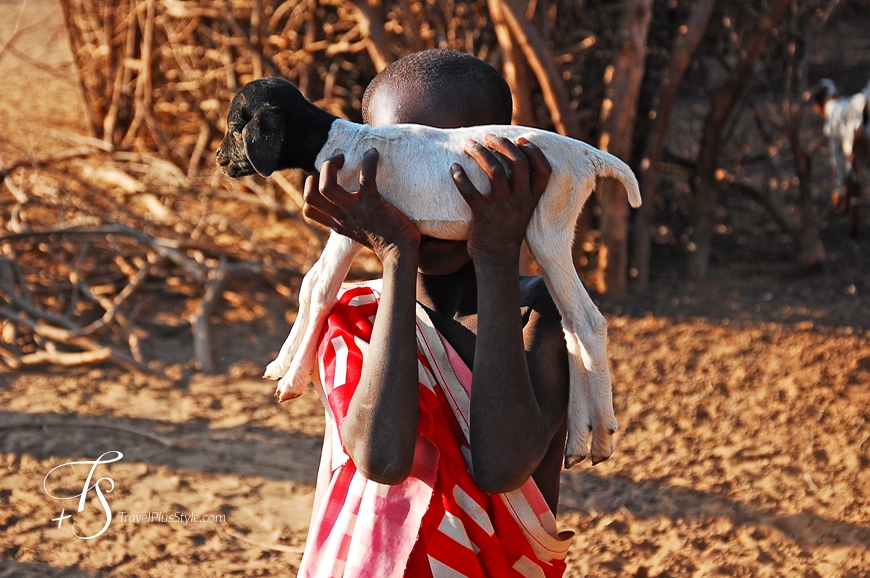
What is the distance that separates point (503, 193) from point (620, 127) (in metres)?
2.96

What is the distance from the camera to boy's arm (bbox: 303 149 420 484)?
118 centimetres

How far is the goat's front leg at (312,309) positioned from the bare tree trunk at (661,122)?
3033 mm

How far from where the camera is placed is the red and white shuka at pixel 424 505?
1.27m

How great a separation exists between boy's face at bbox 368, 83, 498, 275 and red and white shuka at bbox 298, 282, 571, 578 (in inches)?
5.0

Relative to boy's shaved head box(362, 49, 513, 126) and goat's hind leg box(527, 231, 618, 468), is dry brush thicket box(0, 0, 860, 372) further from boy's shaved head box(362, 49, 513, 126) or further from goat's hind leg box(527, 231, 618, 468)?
goat's hind leg box(527, 231, 618, 468)

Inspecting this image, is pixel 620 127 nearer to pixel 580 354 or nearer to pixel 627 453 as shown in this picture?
pixel 627 453

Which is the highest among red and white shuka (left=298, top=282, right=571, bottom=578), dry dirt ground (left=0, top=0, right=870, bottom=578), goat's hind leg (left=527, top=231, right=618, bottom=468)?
goat's hind leg (left=527, top=231, right=618, bottom=468)

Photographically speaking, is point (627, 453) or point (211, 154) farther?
point (211, 154)

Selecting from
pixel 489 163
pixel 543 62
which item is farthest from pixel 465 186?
pixel 543 62

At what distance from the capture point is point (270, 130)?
1112mm

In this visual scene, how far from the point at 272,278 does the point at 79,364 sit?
3.37 feet

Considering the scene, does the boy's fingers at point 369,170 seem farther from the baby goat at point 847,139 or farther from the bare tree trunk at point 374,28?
the baby goat at point 847,139

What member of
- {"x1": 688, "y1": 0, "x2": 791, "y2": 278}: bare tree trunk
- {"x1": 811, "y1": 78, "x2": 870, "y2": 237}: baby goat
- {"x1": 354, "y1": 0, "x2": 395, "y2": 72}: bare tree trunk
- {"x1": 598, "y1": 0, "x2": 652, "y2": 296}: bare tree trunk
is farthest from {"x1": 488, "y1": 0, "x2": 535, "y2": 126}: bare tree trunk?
{"x1": 811, "y1": 78, "x2": 870, "y2": 237}: baby goat

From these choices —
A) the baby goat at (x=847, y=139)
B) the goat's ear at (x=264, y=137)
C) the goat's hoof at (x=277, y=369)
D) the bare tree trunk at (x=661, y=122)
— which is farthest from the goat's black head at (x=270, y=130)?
the baby goat at (x=847, y=139)
